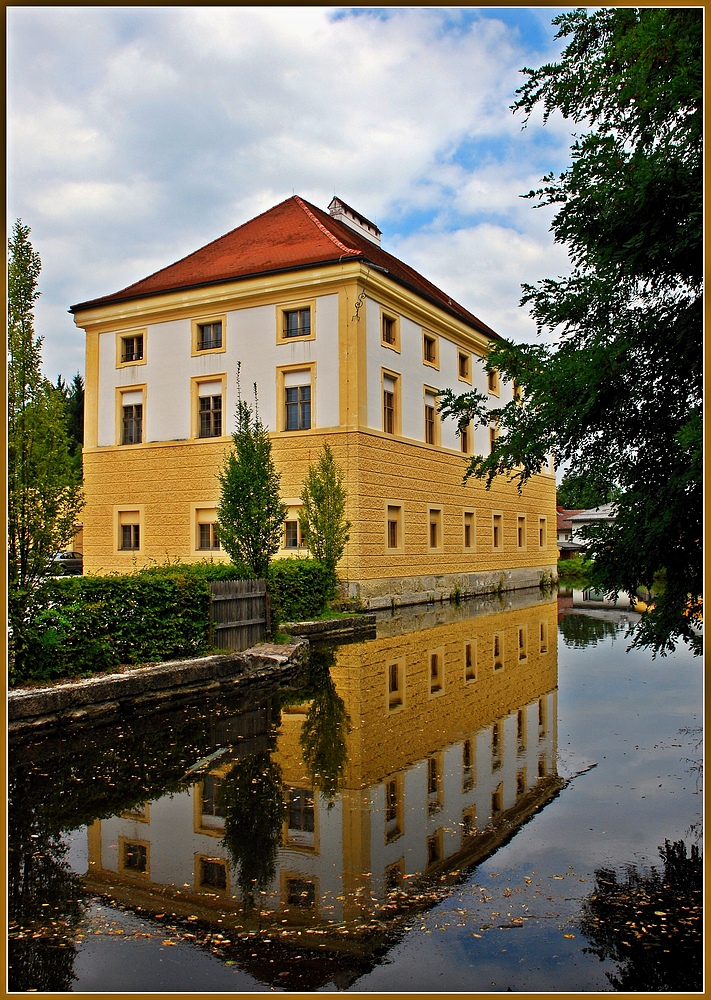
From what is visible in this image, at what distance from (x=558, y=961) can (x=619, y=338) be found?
216 inches

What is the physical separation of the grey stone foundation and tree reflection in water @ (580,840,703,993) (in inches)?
795

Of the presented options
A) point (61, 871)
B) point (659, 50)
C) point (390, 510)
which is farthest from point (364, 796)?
point (390, 510)

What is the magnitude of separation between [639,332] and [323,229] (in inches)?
911

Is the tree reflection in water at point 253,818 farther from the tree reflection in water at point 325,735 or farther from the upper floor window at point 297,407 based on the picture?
the upper floor window at point 297,407

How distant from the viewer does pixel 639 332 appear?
7383 millimetres

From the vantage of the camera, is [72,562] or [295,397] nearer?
[295,397]

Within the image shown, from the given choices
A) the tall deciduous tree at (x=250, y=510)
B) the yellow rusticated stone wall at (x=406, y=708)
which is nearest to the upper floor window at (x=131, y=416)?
the tall deciduous tree at (x=250, y=510)

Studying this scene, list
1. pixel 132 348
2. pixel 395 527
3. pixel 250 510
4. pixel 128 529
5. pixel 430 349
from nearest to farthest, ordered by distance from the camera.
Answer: pixel 250 510 < pixel 395 527 < pixel 128 529 < pixel 132 348 < pixel 430 349

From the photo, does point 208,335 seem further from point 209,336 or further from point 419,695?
point 419,695

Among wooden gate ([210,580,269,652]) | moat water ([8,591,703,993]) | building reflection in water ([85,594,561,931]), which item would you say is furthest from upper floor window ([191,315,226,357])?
moat water ([8,591,703,993])

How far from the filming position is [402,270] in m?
35.3

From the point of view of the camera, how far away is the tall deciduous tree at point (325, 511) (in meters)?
24.3

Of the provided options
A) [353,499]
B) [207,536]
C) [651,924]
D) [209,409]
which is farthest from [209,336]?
[651,924]

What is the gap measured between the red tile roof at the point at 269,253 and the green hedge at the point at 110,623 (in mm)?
16441
